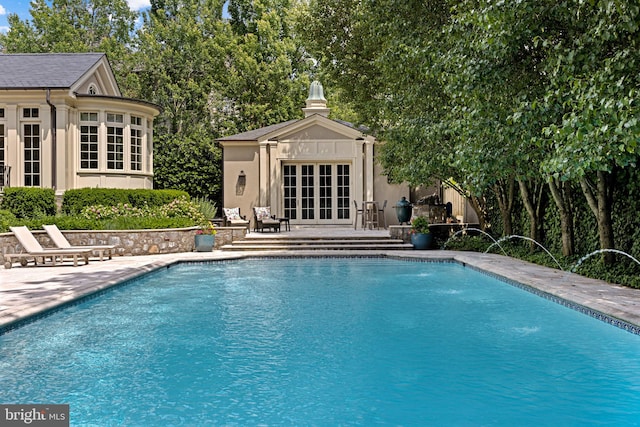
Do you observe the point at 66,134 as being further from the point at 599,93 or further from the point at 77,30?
the point at 77,30

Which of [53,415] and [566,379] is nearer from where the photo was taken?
[53,415]

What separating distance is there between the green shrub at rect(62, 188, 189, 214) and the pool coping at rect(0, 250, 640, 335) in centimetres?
397

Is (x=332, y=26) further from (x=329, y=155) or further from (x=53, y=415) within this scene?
(x=53, y=415)

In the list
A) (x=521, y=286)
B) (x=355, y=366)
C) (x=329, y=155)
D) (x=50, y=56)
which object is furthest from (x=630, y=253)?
(x=50, y=56)

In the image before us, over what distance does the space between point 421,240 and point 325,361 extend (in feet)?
33.9

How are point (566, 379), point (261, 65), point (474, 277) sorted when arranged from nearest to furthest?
point (566, 379) < point (474, 277) < point (261, 65)

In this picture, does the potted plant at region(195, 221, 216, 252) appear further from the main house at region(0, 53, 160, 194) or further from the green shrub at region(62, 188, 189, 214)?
the main house at region(0, 53, 160, 194)

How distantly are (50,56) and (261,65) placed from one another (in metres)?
10.9

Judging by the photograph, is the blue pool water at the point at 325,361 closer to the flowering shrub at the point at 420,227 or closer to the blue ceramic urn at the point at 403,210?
the flowering shrub at the point at 420,227

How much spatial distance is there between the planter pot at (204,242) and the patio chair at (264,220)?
312 cm

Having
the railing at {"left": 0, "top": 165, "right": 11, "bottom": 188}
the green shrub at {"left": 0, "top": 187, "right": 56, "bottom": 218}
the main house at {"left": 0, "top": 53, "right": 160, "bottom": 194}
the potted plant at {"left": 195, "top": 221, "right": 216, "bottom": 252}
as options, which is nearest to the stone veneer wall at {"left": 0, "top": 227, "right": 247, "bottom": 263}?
the potted plant at {"left": 195, "top": 221, "right": 216, "bottom": 252}

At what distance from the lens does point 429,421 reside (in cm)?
408

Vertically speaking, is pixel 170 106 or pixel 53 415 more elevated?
pixel 170 106

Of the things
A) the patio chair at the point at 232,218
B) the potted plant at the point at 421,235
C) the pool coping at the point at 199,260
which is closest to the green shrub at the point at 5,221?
the pool coping at the point at 199,260
